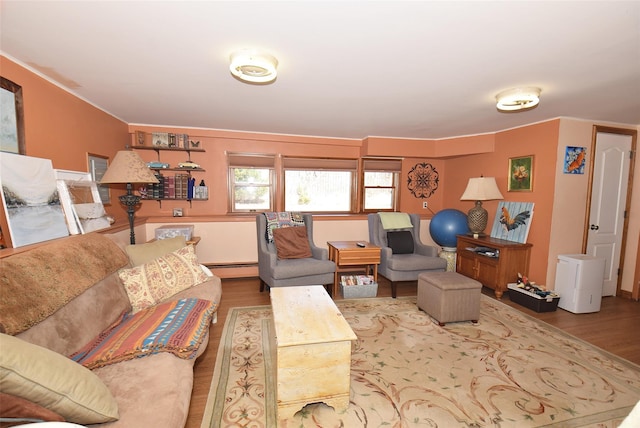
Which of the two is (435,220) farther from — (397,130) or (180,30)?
(180,30)

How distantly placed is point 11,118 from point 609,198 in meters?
6.09

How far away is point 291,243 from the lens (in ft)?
12.1

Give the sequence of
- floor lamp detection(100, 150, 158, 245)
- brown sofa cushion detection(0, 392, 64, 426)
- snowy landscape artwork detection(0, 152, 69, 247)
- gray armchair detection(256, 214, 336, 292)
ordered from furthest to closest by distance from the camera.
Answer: gray armchair detection(256, 214, 336, 292)
floor lamp detection(100, 150, 158, 245)
snowy landscape artwork detection(0, 152, 69, 247)
brown sofa cushion detection(0, 392, 64, 426)

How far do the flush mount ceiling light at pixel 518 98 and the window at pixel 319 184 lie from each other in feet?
8.37

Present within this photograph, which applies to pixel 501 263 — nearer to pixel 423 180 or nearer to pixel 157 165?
pixel 423 180

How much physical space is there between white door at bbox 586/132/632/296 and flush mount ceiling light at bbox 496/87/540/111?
1.82 m

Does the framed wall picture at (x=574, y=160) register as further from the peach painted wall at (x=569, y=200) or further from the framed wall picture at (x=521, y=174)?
the framed wall picture at (x=521, y=174)

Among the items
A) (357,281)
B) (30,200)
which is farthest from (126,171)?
(357,281)

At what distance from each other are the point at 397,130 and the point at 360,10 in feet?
9.54

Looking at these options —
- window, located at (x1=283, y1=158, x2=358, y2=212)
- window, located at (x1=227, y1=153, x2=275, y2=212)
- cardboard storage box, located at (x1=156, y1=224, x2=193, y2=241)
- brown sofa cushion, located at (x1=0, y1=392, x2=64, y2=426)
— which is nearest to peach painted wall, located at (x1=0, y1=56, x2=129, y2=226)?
cardboard storage box, located at (x1=156, y1=224, x2=193, y2=241)

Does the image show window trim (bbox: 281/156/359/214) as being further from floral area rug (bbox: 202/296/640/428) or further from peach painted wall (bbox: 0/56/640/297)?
floral area rug (bbox: 202/296/640/428)

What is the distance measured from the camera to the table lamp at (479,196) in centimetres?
388

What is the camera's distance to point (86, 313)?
5.50 ft

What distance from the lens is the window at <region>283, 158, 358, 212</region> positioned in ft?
15.5
